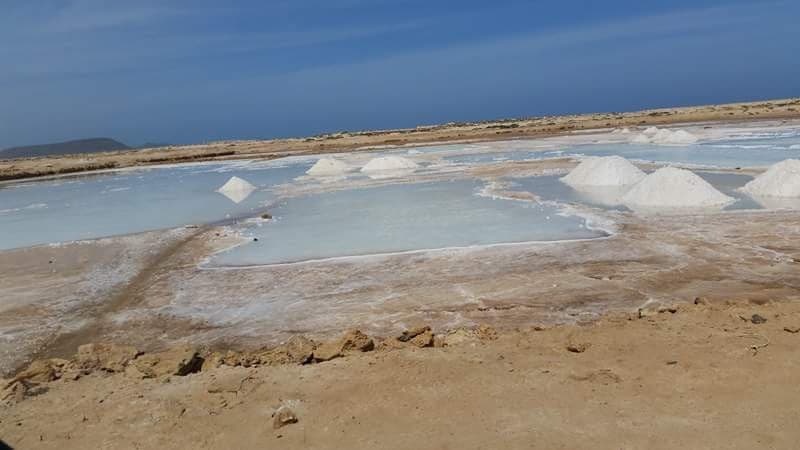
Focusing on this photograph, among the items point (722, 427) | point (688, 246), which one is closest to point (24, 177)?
point (688, 246)

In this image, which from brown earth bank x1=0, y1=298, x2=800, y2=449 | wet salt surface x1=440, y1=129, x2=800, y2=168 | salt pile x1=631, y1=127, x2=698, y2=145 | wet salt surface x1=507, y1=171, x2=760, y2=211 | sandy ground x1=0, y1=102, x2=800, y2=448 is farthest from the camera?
salt pile x1=631, y1=127, x2=698, y2=145

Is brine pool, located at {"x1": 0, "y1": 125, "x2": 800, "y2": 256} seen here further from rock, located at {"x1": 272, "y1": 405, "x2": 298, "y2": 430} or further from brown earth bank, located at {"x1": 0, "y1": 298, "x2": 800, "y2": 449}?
rock, located at {"x1": 272, "y1": 405, "x2": 298, "y2": 430}

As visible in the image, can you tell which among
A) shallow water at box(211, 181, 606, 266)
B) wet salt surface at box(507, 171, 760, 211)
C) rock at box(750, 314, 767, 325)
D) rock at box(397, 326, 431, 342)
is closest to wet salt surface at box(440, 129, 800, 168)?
wet salt surface at box(507, 171, 760, 211)

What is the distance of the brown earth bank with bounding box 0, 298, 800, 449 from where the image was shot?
3141 millimetres

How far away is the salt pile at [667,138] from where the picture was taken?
74.9 feet

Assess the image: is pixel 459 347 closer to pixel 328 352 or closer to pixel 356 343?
pixel 356 343

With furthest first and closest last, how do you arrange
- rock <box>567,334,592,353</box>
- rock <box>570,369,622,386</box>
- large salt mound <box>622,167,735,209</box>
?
large salt mound <box>622,167,735,209</box> < rock <box>567,334,592,353</box> < rock <box>570,369,622,386</box>

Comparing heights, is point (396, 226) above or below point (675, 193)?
below

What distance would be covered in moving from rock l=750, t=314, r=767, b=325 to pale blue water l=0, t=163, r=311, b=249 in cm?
986

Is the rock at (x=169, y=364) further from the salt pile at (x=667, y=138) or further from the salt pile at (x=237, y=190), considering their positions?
the salt pile at (x=667, y=138)

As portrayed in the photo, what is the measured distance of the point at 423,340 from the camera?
4516mm

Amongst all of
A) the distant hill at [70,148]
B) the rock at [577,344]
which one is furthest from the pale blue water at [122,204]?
the distant hill at [70,148]

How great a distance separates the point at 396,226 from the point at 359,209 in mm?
2281

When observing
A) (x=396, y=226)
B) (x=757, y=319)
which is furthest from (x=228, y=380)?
(x=396, y=226)
